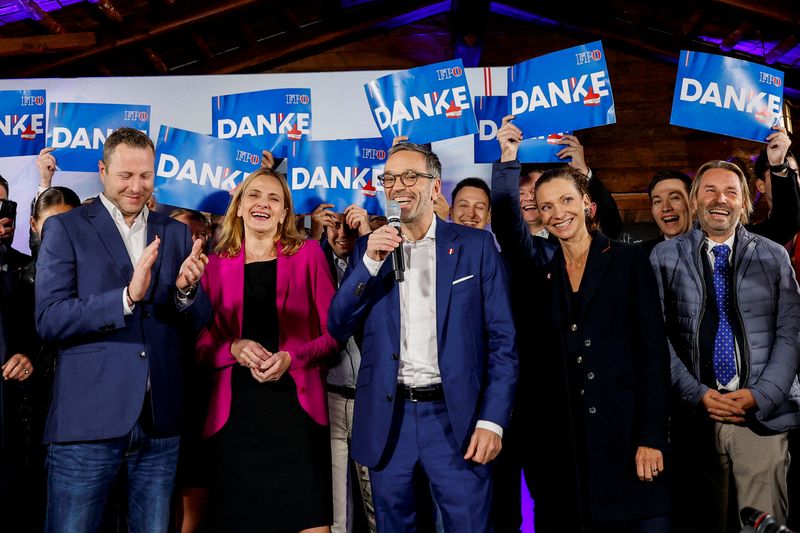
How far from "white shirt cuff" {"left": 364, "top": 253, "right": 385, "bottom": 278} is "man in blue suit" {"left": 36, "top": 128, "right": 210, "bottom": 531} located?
20.5 inches

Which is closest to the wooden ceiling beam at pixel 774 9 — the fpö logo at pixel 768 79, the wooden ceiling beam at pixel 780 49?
the wooden ceiling beam at pixel 780 49

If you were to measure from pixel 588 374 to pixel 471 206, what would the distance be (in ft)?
4.80

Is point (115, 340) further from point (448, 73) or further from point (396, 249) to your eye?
point (448, 73)

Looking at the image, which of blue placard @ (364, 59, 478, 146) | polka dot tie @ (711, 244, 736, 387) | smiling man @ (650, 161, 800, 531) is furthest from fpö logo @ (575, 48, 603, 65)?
polka dot tie @ (711, 244, 736, 387)

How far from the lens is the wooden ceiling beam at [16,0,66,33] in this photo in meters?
5.72

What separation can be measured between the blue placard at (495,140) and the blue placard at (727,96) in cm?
113

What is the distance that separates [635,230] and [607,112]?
304 cm

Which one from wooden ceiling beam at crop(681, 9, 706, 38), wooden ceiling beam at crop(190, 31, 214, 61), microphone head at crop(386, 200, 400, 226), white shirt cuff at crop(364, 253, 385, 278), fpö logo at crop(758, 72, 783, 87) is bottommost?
white shirt cuff at crop(364, 253, 385, 278)

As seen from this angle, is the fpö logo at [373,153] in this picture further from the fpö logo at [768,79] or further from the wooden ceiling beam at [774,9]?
the wooden ceiling beam at [774,9]

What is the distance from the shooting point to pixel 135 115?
4.36 meters

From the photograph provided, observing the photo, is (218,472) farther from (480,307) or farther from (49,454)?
(480,307)

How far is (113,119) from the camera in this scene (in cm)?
434

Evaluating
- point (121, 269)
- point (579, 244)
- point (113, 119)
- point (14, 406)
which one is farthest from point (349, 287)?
point (113, 119)

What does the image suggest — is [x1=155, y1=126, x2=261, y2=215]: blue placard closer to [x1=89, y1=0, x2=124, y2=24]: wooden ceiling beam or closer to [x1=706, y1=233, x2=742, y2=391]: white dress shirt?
[x1=706, y1=233, x2=742, y2=391]: white dress shirt
